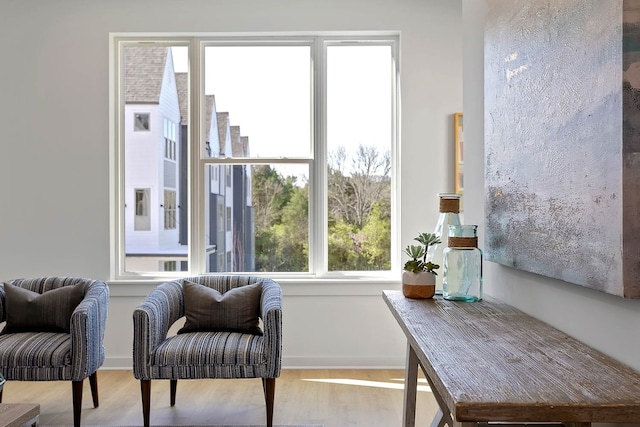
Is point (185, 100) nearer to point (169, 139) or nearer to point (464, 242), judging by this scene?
point (169, 139)

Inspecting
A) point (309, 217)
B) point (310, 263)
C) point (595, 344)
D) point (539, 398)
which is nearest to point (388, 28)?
point (309, 217)

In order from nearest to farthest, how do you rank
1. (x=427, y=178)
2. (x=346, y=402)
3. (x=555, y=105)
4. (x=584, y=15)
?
(x=584, y=15), (x=555, y=105), (x=346, y=402), (x=427, y=178)

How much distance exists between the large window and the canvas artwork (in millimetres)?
2230

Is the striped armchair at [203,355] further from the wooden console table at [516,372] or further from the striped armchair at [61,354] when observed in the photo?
the wooden console table at [516,372]

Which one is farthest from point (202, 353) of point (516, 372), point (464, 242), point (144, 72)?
point (144, 72)

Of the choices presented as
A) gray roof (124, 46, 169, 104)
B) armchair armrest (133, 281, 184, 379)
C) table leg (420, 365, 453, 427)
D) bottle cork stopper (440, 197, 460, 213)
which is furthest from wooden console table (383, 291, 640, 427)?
gray roof (124, 46, 169, 104)

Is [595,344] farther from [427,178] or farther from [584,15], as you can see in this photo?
[427,178]

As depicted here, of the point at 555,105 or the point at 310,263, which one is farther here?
the point at 310,263

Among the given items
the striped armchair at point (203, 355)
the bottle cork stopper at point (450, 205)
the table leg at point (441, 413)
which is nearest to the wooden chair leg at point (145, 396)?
the striped armchair at point (203, 355)

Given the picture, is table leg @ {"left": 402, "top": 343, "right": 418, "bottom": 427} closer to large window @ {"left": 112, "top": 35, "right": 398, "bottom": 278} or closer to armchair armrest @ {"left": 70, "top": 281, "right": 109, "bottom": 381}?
armchair armrest @ {"left": 70, "top": 281, "right": 109, "bottom": 381}

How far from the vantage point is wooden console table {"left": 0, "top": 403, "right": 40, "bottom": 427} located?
2.15m

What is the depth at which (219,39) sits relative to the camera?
4.39m

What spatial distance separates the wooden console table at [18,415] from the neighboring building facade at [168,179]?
2163 millimetres

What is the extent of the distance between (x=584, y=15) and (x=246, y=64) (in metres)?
3.30
